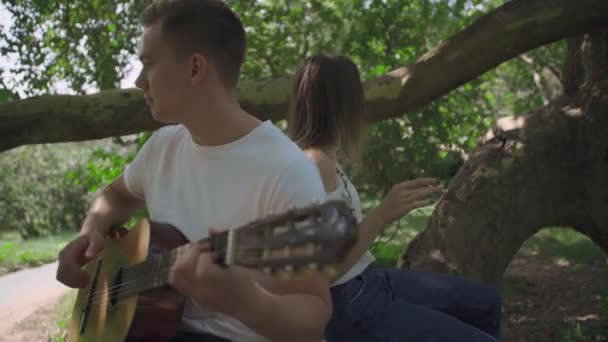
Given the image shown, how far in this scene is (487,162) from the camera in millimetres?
4492

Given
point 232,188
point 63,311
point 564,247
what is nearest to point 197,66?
point 232,188

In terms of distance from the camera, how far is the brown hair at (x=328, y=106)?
2986 mm

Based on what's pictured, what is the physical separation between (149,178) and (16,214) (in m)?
12.1

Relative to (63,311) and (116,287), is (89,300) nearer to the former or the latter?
(116,287)

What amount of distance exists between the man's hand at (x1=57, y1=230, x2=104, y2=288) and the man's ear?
711 millimetres

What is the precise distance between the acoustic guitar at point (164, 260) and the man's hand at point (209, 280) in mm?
27

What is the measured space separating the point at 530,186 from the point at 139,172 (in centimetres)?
279

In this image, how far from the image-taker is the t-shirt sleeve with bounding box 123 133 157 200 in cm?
251

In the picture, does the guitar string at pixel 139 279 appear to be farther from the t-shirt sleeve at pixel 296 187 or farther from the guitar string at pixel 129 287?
the t-shirt sleeve at pixel 296 187

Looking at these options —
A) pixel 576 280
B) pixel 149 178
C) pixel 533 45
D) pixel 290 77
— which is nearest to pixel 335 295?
pixel 149 178

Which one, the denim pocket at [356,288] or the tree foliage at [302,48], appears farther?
the tree foliage at [302,48]

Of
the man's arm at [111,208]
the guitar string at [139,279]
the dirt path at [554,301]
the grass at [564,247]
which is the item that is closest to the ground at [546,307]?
the dirt path at [554,301]

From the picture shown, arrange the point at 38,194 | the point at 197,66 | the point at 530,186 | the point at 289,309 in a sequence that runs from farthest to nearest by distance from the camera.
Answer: the point at 38,194
the point at 530,186
the point at 197,66
the point at 289,309

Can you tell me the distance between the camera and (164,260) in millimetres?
1871
